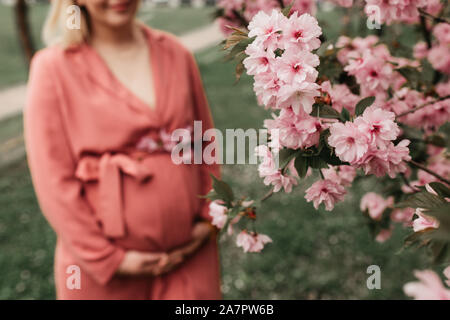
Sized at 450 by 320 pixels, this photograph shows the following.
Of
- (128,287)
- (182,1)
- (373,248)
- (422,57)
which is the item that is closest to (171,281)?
(128,287)

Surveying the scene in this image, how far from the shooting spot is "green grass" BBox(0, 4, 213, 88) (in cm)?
1177

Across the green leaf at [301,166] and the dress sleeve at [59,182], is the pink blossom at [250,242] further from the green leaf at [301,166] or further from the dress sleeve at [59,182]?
the dress sleeve at [59,182]

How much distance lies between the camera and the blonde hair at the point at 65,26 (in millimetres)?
1707

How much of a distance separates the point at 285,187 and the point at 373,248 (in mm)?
3297

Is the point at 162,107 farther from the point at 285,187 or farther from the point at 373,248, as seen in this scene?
the point at 373,248

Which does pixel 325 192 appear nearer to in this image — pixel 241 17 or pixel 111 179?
pixel 111 179

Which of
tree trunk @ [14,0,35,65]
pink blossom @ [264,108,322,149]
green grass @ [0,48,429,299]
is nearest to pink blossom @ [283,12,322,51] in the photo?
pink blossom @ [264,108,322,149]

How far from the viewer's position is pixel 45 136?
5.31ft

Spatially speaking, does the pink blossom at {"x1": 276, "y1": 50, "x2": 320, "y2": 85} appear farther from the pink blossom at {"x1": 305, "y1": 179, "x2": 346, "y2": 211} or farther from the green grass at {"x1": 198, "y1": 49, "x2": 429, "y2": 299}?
the green grass at {"x1": 198, "y1": 49, "x2": 429, "y2": 299}

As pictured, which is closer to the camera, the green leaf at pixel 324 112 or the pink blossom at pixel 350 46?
the green leaf at pixel 324 112

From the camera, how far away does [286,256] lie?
13.0 feet

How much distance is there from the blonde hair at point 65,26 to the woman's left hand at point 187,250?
0.89 metres

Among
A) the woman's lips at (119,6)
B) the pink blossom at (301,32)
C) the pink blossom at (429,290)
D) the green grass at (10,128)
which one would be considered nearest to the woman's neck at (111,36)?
the woman's lips at (119,6)

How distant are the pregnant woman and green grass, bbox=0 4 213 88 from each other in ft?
31.0
